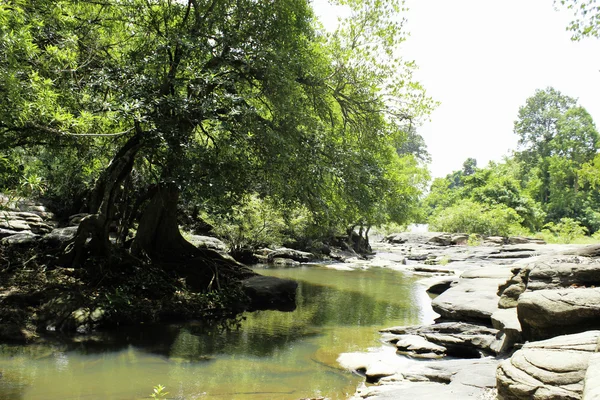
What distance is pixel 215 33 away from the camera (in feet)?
34.1

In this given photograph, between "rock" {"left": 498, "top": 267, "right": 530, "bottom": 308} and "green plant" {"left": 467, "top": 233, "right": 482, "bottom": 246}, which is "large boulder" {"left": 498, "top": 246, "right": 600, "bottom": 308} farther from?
"green plant" {"left": 467, "top": 233, "right": 482, "bottom": 246}

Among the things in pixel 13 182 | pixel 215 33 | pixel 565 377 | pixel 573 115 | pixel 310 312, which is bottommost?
pixel 310 312

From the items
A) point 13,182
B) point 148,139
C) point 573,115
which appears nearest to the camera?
point 13,182

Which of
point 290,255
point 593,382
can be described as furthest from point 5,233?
point 290,255

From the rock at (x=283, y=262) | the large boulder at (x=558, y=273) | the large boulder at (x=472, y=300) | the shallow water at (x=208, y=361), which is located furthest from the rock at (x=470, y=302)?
the rock at (x=283, y=262)

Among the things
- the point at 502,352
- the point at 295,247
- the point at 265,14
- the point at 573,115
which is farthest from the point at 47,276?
the point at 573,115

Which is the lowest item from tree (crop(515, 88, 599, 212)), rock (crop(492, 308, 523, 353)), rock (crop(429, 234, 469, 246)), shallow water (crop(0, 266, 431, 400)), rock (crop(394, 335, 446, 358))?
shallow water (crop(0, 266, 431, 400))

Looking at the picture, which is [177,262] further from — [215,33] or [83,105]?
[215,33]

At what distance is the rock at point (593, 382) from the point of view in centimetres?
299

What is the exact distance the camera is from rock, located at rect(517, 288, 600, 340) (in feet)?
19.2

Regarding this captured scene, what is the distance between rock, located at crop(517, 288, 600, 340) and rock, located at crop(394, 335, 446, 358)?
2113 mm

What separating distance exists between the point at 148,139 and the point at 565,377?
802 centimetres

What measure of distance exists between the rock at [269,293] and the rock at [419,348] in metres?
4.51

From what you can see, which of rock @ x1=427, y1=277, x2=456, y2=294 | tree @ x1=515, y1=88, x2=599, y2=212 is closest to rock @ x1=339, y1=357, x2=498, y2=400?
rock @ x1=427, y1=277, x2=456, y2=294
